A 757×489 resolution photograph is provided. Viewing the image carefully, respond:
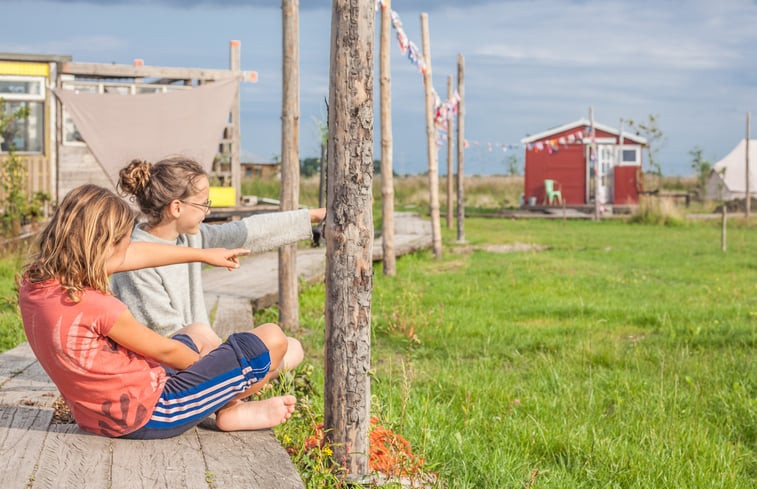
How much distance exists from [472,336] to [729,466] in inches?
133

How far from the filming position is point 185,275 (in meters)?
4.43

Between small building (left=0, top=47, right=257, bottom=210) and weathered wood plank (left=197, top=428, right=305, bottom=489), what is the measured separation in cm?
1240

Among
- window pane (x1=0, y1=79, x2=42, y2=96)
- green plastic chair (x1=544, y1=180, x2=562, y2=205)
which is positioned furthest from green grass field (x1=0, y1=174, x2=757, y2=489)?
green plastic chair (x1=544, y1=180, x2=562, y2=205)

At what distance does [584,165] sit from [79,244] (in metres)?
30.4

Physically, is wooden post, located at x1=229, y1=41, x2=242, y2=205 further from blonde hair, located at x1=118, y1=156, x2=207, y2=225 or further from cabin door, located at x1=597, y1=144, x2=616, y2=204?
cabin door, located at x1=597, y1=144, x2=616, y2=204

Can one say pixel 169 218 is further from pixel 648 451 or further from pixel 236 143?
pixel 236 143

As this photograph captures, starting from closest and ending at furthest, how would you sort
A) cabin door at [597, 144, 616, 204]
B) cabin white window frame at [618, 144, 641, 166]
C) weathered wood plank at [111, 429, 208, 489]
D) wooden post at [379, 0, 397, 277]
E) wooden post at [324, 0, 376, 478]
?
weathered wood plank at [111, 429, 208, 489], wooden post at [324, 0, 376, 478], wooden post at [379, 0, 397, 277], cabin door at [597, 144, 616, 204], cabin white window frame at [618, 144, 641, 166]

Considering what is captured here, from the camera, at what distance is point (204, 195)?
4.17 metres

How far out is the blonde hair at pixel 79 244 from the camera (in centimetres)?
323

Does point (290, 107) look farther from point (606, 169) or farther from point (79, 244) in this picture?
point (606, 169)

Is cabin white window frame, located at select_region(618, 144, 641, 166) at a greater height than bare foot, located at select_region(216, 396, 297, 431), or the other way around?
cabin white window frame, located at select_region(618, 144, 641, 166)

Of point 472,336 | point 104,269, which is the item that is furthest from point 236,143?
point 104,269

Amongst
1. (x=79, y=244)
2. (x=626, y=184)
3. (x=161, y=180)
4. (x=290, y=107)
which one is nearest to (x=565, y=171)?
(x=626, y=184)

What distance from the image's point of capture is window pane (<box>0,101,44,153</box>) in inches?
705
